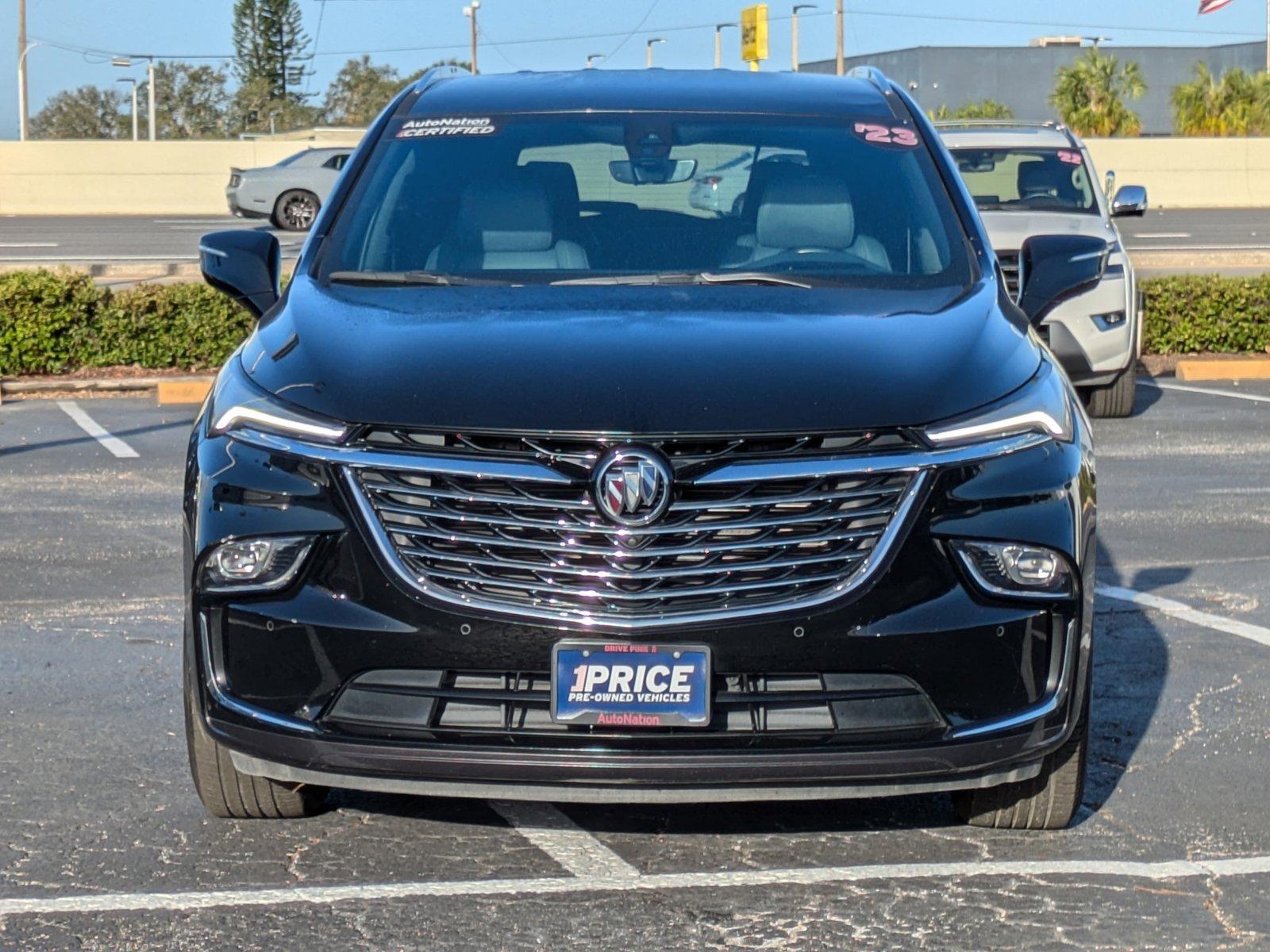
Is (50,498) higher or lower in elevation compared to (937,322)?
lower

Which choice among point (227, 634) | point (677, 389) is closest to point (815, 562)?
point (677, 389)

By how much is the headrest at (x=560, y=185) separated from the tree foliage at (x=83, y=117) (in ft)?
333

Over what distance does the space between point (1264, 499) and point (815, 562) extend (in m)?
6.33

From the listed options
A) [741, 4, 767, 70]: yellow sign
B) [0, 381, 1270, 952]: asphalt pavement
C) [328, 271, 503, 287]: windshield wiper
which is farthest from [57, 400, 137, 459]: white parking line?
[741, 4, 767, 70]: yellow sign

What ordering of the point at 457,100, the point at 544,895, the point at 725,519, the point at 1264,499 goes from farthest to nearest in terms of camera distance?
the point at 1264,499, the point at 457,100, the point at 544,895, the point at 725,519

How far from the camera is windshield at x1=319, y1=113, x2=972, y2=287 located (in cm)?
496

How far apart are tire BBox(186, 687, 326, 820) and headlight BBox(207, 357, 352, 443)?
27.1 inches

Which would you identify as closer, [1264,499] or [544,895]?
[544,895]

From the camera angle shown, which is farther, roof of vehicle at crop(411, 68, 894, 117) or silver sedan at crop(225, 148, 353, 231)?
silver sedan at crop(225, 148, 353, 231)

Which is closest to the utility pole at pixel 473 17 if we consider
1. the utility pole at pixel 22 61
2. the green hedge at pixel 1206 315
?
the utility pole at pixel 22 61

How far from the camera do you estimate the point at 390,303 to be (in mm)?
4523

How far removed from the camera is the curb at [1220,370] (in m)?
14.8

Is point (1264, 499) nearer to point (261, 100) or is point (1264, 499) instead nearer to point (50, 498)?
point (50, 498)

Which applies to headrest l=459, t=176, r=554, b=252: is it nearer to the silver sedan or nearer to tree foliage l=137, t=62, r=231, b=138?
the silver sedan
